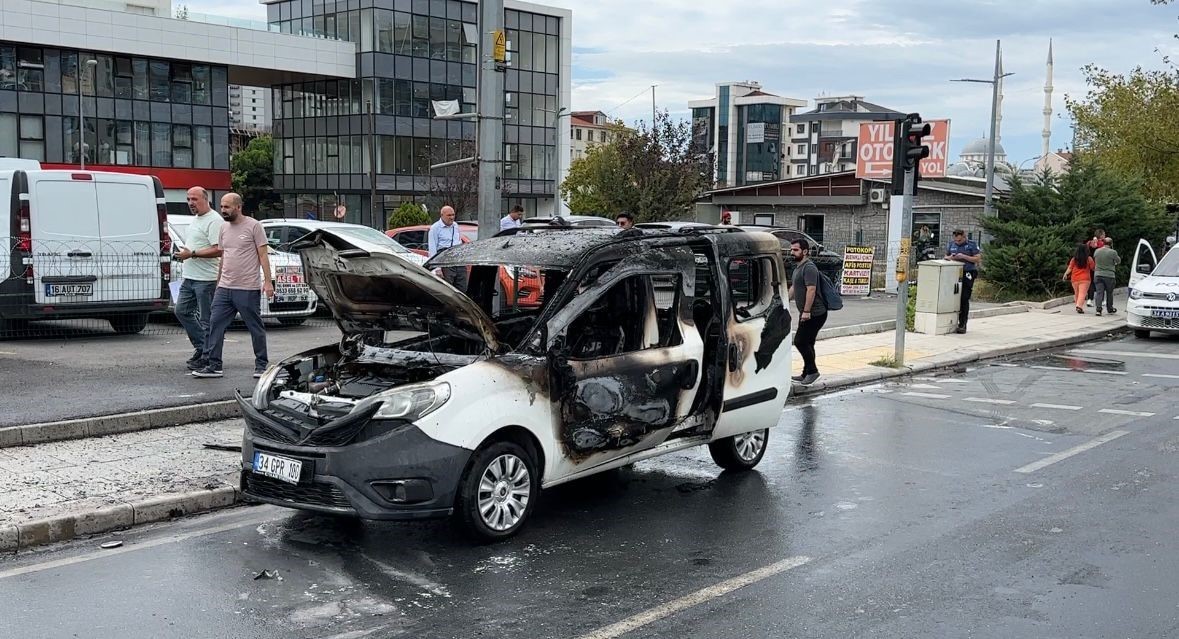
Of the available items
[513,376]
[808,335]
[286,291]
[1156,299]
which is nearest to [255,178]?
[286,291]

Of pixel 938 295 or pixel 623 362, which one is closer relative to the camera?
pixel 623 362

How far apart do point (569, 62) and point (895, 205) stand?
43722mm

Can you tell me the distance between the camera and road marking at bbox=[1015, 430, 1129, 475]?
28.8 ft

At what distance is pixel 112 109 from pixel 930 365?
5048 cm

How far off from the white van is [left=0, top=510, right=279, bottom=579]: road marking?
8.24 m

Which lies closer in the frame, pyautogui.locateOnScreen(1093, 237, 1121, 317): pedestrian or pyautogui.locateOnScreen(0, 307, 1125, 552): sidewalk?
pyautogui.locateOnScreen(0, 307, 1125, 552): sidewalk

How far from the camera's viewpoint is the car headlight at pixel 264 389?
6.76 metres

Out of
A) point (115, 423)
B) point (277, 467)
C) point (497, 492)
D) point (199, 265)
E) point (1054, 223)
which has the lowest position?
point (115, 423)

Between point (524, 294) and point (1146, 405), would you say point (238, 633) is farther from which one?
point (1146, 405)

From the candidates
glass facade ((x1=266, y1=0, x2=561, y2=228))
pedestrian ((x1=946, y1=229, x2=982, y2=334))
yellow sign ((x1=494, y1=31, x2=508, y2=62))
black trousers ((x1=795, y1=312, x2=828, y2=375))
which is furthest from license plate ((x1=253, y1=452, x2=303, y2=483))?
glass facade ((x1=266, y1=0, x2=561, y2=228))

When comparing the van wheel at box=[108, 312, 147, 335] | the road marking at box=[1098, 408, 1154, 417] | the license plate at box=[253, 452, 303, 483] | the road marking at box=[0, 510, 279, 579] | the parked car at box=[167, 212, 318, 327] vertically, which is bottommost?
the road marking at box=[0, 510, 279, 579]

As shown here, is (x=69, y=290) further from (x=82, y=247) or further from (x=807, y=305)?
(x=807, y=305)

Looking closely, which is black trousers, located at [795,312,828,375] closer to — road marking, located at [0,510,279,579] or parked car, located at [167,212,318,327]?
parked car, located at [167,212,318,327]

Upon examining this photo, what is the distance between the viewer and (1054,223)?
A: 1056 inches
